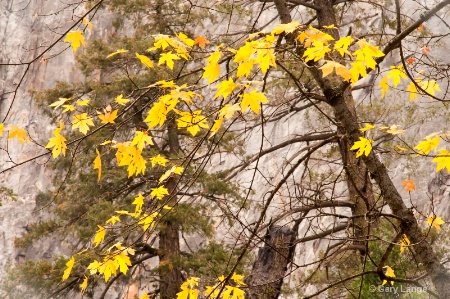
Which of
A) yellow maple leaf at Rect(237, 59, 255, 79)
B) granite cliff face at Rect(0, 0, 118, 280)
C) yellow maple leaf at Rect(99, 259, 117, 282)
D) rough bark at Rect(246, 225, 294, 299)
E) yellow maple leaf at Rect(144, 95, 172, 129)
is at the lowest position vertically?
yellow maple leaf at Rect(99, 259, 117, 282)

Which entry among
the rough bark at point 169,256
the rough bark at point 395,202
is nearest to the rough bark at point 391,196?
the rough bark at point 395,202

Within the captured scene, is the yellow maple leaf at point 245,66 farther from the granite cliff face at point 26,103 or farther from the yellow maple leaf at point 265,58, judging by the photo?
the granite cliff face at point 26,103

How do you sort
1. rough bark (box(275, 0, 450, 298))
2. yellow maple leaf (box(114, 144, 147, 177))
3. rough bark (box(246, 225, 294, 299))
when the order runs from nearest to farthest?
yellow maple leaf (box(114, 144, 147, 177))
rough bark (box(275, 0, 450, 298))
rough bark (box(246, 225, 294, 299))

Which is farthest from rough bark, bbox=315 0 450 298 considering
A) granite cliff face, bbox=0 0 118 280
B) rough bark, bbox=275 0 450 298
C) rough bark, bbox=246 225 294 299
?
granite cliff face, bbox=0 0 118 280

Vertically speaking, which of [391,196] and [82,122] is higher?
[391,196]

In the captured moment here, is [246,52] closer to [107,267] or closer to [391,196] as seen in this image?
[107,267]

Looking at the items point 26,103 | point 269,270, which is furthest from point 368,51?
point 26,103

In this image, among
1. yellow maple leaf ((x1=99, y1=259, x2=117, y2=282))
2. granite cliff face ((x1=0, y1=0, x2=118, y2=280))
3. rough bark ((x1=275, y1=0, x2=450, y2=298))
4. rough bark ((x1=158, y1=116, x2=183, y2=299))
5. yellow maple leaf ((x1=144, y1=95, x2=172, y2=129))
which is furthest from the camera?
granite cliff face ((x1=0, y1=0, x2=118, y2=280))

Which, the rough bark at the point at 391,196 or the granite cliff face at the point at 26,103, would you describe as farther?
the granite cliff face at the point at 26,103

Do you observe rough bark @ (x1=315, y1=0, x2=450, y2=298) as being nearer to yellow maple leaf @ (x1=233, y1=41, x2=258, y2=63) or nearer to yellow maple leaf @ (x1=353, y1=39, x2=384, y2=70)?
yellow maple leaf @ (x1=353, y1=39, x2=384, y2=70)

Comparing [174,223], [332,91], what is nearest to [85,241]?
[174,223]

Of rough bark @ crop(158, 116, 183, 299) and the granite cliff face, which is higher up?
the granite cliff face

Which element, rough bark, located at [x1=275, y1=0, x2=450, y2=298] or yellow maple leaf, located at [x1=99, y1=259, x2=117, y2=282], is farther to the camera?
rough bark, located at [x1=275, y1=0, x2=450, y2=298]

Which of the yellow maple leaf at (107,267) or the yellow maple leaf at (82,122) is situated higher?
the yellow maple leaf at (82,122)
